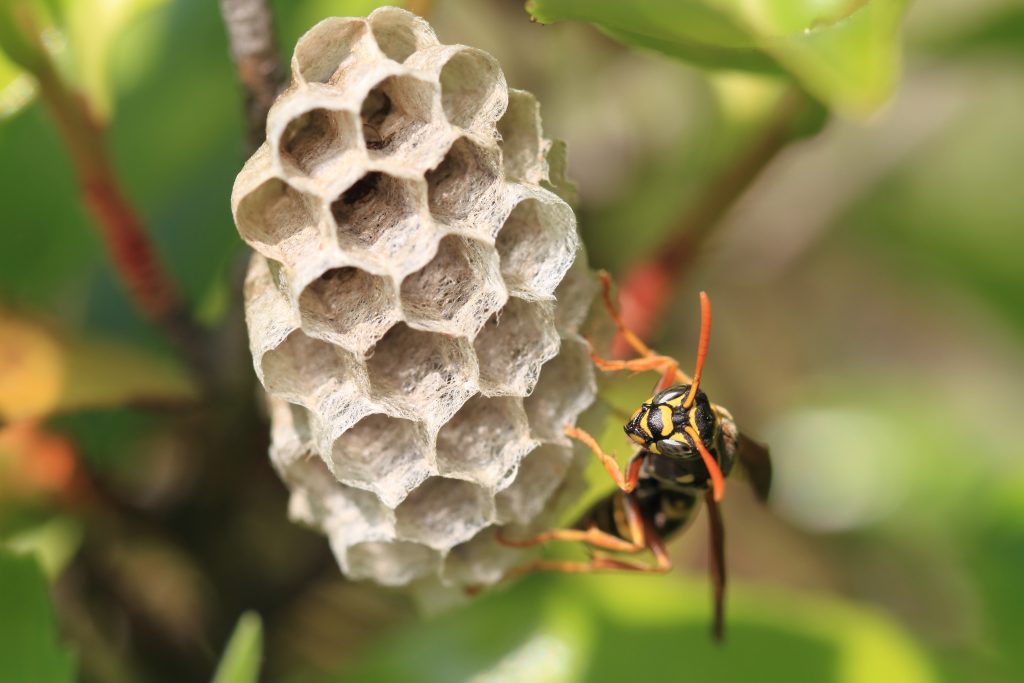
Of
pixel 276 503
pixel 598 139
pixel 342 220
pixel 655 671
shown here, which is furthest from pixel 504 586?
pixel 598 139

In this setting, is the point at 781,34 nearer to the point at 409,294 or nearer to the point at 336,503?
the point at 409,294

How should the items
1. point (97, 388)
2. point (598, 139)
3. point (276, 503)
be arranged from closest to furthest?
point (97, 388) < point (276, 503) < point (598, 139)

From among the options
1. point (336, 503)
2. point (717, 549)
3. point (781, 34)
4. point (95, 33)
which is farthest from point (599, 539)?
point (95, 33)

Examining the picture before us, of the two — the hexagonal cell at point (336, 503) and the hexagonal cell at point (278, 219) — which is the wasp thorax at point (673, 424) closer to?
the hexagonal cell at point (336, 503)

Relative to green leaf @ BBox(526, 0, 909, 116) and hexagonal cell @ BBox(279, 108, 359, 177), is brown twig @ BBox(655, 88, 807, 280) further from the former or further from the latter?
Result: hexagonal cell @ BBox(279, 108, 359, 177)

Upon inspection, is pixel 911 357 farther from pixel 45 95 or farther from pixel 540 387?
pixel 45 95

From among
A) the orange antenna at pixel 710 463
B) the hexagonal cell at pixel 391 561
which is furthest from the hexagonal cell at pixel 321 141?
the orange antenna at pixel 710 463

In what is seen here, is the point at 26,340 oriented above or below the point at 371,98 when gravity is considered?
below
